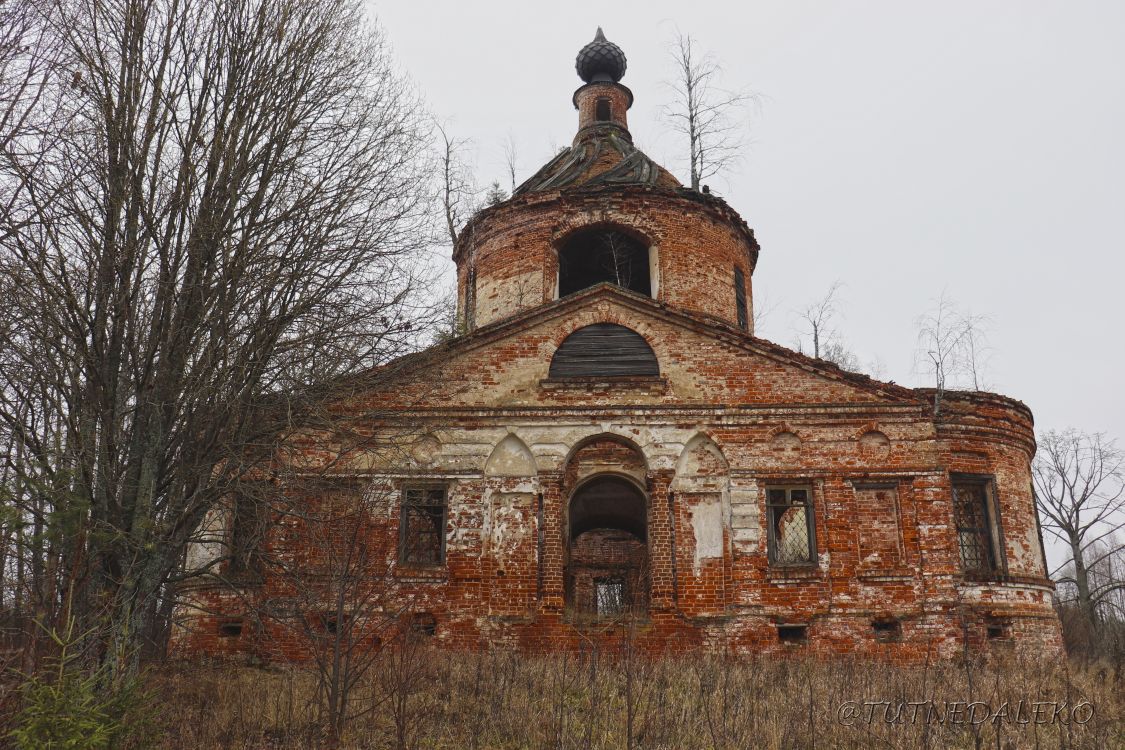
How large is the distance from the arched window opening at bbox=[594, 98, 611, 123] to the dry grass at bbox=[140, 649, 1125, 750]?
15555 millimetres

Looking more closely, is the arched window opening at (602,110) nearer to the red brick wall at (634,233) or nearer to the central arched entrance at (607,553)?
the red brick wall at (634,233)

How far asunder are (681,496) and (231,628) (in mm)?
7244

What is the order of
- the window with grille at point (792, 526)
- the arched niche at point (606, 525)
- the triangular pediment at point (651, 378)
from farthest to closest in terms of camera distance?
the arched niche at point (606, 525) → the triangular pediment at point (651, 378) → the window with grille at point (792, 526)

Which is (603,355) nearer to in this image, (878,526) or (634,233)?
(634,233)

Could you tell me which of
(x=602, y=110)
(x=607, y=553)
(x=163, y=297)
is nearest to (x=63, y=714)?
(x=163, y=297)

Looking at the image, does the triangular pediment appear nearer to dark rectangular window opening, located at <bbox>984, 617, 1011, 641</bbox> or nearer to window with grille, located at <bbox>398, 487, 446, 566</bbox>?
window with grille, located at <bbox>398, 487, 446, 566</bbox>

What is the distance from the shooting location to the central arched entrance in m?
17.1

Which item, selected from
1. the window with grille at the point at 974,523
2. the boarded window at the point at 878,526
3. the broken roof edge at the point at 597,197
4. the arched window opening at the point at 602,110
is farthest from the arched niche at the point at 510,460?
the arched window opening at the point at 602,110

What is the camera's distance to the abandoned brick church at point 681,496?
12.8 metres

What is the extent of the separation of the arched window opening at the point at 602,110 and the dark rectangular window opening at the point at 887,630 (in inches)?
587

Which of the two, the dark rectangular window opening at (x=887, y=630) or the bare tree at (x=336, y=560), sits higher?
the bare tree at (x=336, y=560)

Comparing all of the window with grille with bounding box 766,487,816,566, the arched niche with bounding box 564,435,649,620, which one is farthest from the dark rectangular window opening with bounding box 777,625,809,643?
the arched niche with bounding box 564,435,649,620

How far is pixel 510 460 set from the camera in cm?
1380

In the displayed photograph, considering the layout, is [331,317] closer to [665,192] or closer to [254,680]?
[254,680]
